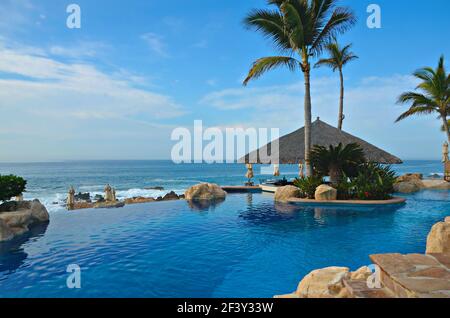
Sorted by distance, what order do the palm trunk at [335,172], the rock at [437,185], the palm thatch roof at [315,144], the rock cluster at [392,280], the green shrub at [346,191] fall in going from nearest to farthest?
the rock cluster at [392,280] → the green shrub at [346,191] → the palm trunk at [335,172] → the palm thatch roof at [315,144] → the rock at [437,185]

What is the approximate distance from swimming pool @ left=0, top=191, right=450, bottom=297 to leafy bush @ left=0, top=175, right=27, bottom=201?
6.10 ft

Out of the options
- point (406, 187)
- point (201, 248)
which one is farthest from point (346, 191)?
point (201, 248)

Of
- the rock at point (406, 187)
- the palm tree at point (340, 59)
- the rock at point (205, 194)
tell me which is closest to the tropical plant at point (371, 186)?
the rock at point (406, 187)

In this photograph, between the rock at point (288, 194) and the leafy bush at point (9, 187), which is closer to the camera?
the leafy bush at point (9, 187)

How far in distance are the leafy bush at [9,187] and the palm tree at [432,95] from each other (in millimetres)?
26580

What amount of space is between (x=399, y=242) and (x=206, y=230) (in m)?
5.59

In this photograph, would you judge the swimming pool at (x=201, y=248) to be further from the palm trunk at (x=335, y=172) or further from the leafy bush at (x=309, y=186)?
the palm trunk at (x=335, y=172)

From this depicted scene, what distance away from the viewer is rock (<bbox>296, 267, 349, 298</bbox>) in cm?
399

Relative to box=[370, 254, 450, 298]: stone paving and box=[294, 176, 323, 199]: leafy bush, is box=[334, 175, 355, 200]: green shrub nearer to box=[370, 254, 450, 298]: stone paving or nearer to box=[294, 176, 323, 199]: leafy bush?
box=[294, 176, 323, 199]: leafy bush

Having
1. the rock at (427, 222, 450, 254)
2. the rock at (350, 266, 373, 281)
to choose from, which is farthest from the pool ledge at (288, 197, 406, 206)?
the rock at (350, 266, 373, 281)

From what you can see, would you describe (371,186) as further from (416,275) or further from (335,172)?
(416,275)

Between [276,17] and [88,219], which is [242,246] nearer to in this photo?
[88,219]

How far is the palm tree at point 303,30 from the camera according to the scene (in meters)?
14.1
